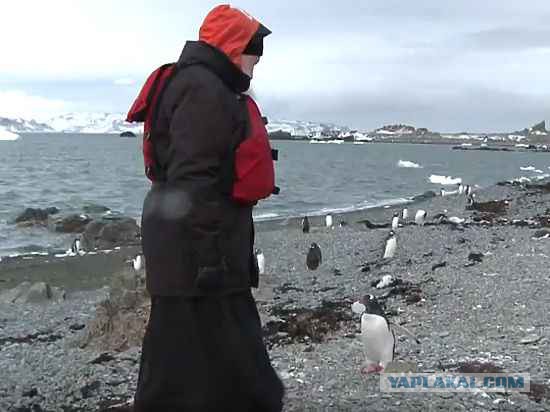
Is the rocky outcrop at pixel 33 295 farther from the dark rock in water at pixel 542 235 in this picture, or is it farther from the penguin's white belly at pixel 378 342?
the dark rock in water at pixel 542 235

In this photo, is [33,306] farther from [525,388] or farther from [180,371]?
[180,371]

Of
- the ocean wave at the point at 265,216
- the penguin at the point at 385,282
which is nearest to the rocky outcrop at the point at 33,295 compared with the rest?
the penguin at the point at 385,282

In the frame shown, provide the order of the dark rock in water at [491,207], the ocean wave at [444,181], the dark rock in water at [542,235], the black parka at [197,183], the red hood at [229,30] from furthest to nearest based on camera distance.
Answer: the ocean wave at [444,181] < the dark rock in water at [491,207] < the dark rock in water at [542,235] < the red hood at [229,30] < the black parka at [197,183]

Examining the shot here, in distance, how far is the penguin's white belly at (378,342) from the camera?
6.65 metres

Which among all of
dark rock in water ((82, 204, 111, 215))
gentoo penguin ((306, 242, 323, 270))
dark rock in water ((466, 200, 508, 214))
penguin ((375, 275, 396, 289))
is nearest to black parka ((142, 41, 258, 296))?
penguin ((375, 275, 396, 289))

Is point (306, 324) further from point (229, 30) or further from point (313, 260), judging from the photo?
point (313, 260)

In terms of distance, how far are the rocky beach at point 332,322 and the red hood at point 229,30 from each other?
11.6 ft

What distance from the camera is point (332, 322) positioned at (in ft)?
30.6

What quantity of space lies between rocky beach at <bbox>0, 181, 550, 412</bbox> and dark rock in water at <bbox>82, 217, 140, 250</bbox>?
2816 mm

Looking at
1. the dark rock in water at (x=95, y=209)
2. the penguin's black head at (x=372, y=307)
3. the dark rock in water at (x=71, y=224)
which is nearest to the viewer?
the penguin's black head at (x=372, y=307)

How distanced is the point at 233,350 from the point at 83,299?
10.9 m

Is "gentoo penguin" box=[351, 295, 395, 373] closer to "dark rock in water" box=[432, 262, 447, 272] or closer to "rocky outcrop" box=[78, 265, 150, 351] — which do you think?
"rocky outcrop" box=[78, 265, 150, 351]

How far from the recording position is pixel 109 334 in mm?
8797

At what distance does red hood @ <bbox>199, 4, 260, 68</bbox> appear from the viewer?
3.23 m
